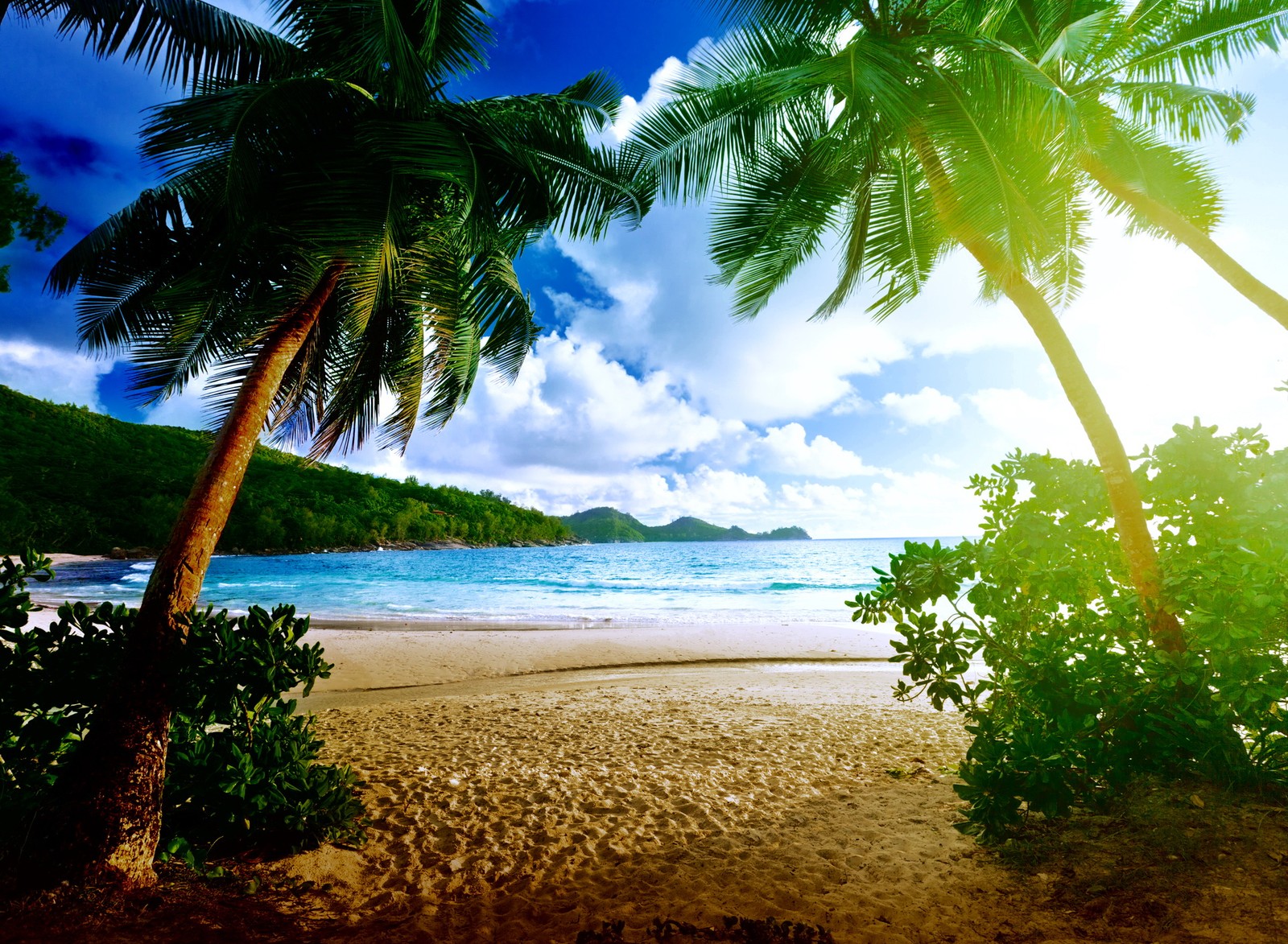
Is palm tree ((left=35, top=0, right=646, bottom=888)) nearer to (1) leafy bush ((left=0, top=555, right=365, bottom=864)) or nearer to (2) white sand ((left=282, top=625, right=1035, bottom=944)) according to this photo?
(1) leafy bush ((left=0, top=555, right=365, bottom=864))

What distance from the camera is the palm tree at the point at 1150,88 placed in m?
4.75

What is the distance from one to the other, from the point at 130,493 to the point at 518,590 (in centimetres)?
4256

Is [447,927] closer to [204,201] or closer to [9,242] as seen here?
[204,201]

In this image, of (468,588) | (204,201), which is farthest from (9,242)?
(468,588)

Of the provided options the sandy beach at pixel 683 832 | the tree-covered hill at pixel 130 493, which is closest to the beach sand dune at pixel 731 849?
the sandy beach at pixel 683 832

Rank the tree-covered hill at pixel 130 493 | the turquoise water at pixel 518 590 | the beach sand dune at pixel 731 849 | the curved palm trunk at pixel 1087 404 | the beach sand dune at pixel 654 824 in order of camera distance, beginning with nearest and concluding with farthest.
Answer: the beach sand dune at pixel 731 849 → the beach sand dune at pixel 654 824 → the curved palm trunk at pixel 1087 404 → the turquoise water at pixel 518 590 → the tree-covered hill at pixel 130 493

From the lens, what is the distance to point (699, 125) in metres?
5.79

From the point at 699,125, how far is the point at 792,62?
1.12 meters

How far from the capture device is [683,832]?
3.72 metres

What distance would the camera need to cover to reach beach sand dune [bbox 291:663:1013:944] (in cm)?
280

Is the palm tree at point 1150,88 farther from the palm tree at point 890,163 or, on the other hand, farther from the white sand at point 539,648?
the white sand at point 539,648

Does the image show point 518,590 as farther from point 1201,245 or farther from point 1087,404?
point 1201,245

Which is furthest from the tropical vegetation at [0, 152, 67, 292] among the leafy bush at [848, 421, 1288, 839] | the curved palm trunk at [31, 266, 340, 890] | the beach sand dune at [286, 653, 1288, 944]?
the leafy bush at [848, 421, 1288, 839]

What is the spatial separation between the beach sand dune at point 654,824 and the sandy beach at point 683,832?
0.02 m
